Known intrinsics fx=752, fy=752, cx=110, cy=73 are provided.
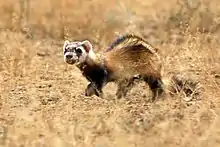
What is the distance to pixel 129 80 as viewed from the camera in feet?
21.9

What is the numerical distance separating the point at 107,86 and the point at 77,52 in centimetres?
52

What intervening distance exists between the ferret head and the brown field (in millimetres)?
275

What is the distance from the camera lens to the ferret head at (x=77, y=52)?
674 cm

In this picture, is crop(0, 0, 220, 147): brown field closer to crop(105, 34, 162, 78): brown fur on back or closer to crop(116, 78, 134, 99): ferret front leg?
crop(116, 78, 134, 99): ferret front leg

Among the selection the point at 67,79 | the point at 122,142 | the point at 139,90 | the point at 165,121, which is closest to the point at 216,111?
the point at 165,121

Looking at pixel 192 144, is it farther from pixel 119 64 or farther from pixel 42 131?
pixel 119 64

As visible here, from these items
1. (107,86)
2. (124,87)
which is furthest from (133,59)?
(107,86)

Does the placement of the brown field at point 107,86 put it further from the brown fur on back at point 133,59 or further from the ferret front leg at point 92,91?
the brown fur on back at point 133,59

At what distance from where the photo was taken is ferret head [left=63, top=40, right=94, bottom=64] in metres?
6.74

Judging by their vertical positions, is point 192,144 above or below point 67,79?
below

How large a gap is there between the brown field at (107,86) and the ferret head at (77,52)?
0.28 metres

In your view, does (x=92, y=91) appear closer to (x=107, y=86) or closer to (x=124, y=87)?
(x=124, y=87)

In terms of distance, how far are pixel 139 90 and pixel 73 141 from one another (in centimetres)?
205

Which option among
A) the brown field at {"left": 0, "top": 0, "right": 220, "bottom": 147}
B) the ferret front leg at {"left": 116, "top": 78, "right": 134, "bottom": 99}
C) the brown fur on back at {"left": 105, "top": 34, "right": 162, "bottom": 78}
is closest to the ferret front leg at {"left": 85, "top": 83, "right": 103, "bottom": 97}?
the brown field at {"left": 0, "top": 0, "right": 220, "bottom": 147}
